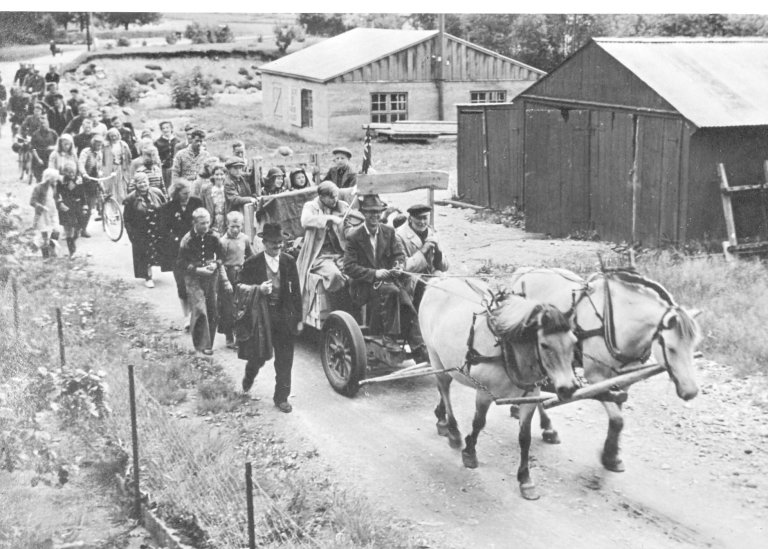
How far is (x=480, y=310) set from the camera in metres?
6.14

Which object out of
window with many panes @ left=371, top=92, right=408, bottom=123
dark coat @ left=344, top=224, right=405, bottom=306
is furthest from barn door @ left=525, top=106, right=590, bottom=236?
window with many panes @ left=371, top=92, right=408, bottom=123

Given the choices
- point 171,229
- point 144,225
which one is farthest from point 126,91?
point 171,229

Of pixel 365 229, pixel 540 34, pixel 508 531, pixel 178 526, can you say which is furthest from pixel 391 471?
pixel 540 34

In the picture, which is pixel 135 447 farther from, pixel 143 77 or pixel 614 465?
pixel 614 465

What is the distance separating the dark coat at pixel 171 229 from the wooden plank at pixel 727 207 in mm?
4040

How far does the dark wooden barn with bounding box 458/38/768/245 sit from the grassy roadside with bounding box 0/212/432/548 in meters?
2.94

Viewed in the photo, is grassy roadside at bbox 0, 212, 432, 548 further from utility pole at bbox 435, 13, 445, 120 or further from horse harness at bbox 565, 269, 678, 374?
utility pole at bbox 435, 13, 445, 120

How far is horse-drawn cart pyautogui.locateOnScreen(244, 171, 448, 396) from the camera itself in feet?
22.5

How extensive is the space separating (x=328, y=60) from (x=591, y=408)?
10.5ft

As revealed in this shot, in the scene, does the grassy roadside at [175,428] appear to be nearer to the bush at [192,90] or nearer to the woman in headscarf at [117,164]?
the woman in headscarf at [117,164]

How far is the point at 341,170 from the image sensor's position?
7.18 m

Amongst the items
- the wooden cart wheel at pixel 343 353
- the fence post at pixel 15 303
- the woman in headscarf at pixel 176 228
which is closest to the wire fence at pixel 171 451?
the fence post at pixel 15 303

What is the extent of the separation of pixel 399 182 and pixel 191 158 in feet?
5.37

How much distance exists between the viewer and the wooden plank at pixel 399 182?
6.68 meters
